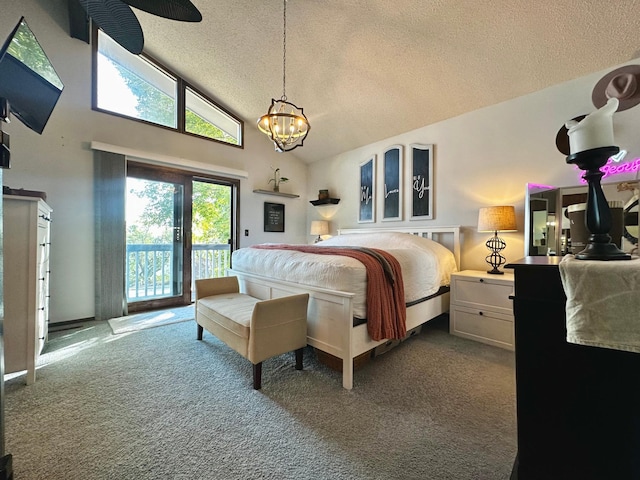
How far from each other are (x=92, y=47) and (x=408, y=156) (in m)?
4.23

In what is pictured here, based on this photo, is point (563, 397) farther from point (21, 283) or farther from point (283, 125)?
point (21, 283)

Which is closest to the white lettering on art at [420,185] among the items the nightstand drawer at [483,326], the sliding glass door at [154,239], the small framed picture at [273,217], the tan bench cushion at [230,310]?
the nightstand drawer at [483,326]

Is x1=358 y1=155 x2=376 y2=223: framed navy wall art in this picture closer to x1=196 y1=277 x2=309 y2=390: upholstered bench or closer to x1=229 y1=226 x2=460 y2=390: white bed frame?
x1=229 y1=226 x2=460 y2=390: white bed frame

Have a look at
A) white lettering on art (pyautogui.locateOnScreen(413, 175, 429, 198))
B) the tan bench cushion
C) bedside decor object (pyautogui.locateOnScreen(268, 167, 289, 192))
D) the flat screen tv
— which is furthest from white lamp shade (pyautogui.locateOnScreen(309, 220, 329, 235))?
the flat screen tv

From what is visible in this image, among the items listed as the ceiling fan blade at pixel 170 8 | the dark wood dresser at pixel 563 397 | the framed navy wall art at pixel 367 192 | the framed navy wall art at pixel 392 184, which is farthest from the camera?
the framed navy wall art at pixel 367 192

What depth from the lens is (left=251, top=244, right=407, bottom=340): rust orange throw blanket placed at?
1.84 meters

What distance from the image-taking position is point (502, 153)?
2.99 metres

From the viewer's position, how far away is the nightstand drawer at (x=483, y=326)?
7.97 feet

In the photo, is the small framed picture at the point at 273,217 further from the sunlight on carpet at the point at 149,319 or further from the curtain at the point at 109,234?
the curtain at the point at 109,234

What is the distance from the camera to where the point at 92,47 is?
10.6ft

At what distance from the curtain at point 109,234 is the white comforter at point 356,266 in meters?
1.58

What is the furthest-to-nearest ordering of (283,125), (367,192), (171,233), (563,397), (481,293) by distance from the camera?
(367,192) → (171,233) → (481,293) → (283,125) → (563,397)

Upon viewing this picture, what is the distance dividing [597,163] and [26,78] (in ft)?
7.99

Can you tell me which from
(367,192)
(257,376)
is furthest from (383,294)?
(367,192)
